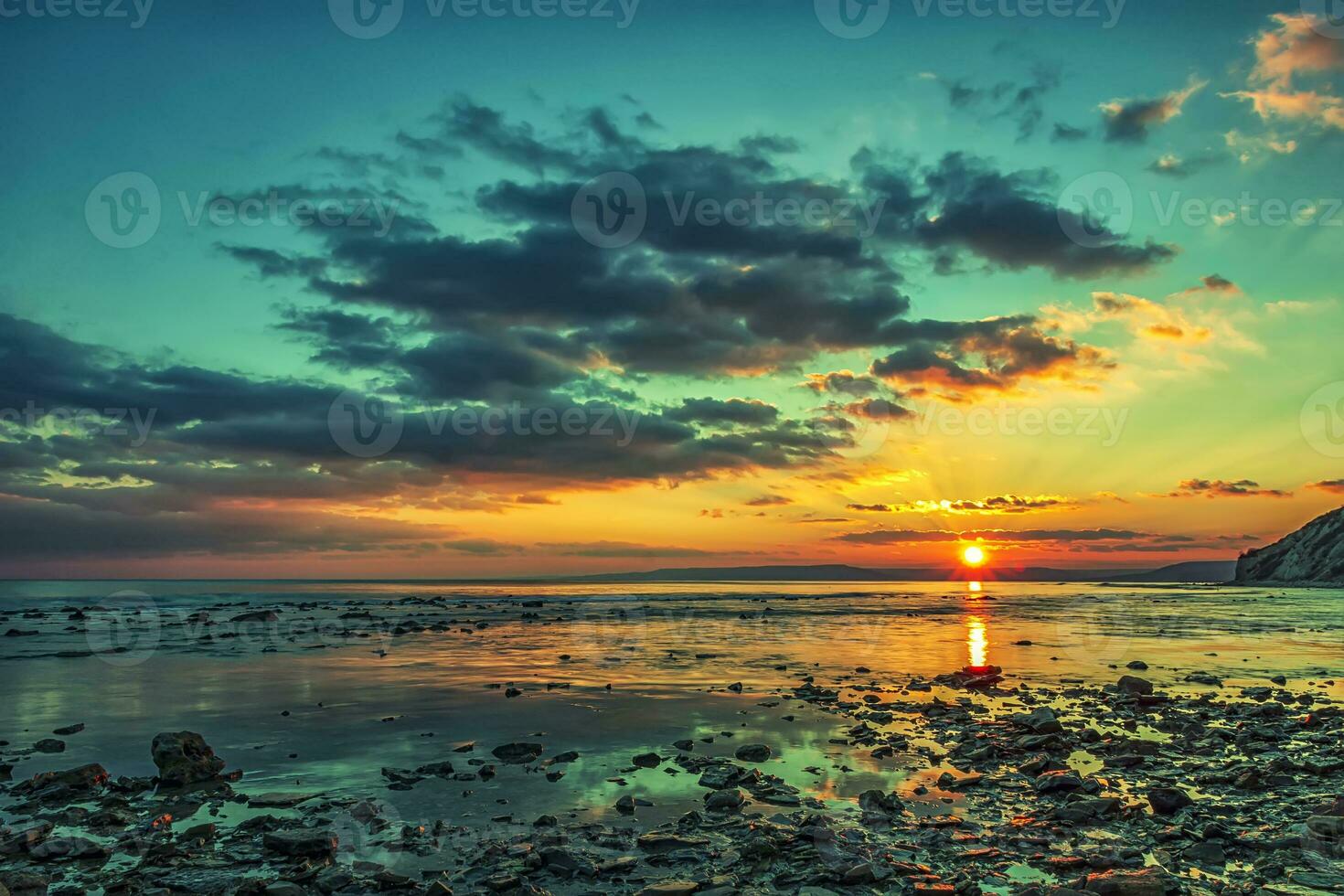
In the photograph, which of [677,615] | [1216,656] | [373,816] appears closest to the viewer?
[373,816]

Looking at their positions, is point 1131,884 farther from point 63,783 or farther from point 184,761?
point 63,783

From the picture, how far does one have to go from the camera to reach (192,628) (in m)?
51.8

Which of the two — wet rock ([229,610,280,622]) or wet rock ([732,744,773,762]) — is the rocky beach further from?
wet rock ([229,610,280,622])

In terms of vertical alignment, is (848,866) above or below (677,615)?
above

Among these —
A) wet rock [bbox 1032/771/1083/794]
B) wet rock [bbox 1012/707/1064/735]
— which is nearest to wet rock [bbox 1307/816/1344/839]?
wet rock [bbox 1032/771/1083/794]

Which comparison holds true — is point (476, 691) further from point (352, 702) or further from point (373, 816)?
point (373, 816)

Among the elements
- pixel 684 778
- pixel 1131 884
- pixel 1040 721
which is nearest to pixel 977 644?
pixel 1040 721

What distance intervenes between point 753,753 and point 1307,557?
21565 cm

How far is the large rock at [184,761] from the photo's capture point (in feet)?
43.7

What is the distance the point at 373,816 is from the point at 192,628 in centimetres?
5083

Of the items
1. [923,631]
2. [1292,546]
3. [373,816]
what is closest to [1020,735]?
[373,816]

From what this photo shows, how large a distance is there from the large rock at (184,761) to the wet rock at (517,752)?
522 centimetres

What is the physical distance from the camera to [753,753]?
48.0ft

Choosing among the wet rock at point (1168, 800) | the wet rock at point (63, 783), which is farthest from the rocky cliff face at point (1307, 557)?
the wet rock at point (63, 783)
